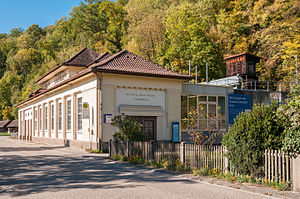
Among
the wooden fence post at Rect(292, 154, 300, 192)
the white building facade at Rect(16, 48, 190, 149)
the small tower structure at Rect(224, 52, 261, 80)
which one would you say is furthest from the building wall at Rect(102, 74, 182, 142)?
the small tower structure at Rect(224, 52, 261, 80)

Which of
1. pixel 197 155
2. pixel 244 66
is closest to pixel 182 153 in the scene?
pixel 197 155

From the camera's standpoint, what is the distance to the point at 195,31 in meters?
47.0

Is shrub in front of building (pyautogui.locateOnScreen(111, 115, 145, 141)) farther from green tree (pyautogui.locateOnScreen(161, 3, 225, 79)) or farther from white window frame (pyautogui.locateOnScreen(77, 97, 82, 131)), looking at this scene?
green tree (pyautogui.locateOnScreen(161, 3, 225, 79))

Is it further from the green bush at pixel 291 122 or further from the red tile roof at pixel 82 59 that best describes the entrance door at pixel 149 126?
the green bush at pixel 291 122

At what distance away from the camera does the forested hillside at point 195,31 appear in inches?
1453

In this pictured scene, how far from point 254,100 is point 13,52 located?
9264 cm

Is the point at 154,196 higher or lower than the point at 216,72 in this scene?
lower

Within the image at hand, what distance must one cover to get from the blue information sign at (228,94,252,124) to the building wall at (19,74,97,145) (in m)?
13.3

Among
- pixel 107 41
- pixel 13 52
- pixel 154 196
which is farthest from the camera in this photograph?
pixel 13 52

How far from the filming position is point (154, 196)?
26.4ft

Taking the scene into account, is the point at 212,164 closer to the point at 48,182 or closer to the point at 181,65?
the point at 48,182

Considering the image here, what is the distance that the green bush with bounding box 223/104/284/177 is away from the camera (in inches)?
377

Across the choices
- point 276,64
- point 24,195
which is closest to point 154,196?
point 24,195

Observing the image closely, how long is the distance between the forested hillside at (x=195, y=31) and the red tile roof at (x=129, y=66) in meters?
17.3
